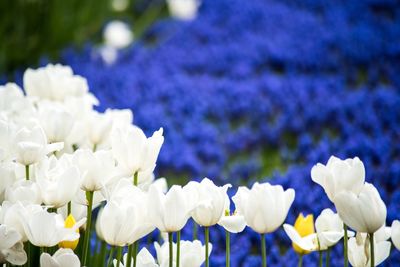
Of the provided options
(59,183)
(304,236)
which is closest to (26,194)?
(59,183)

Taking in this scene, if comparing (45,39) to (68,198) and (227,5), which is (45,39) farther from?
(68,198)

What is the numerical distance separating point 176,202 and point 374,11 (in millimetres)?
5513

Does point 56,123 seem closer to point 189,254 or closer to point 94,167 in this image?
point 94,167

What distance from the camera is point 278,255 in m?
2.31

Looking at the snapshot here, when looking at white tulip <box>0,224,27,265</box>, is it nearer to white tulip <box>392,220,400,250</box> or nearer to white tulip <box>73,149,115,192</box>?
white tulip <box>73,149,115,192</box>

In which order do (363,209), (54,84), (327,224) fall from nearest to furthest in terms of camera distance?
(363,209) → (327,224) → (54,84)

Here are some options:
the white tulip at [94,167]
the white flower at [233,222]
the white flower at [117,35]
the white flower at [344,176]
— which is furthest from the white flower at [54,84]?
the white flower at [117,35]

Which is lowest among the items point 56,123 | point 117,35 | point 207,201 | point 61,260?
point 61,260

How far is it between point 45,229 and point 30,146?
25cm

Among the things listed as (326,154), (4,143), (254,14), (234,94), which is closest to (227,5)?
(254,14)

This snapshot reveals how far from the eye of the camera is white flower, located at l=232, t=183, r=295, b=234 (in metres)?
1.39

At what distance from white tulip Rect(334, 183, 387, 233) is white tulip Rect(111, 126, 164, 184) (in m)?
0.44

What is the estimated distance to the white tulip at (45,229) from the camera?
131 centimetres

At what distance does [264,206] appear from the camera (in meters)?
1.40
